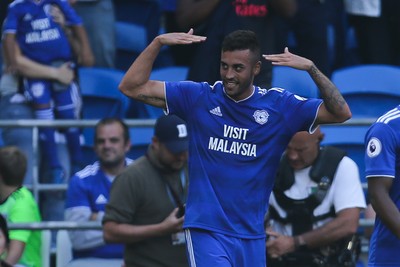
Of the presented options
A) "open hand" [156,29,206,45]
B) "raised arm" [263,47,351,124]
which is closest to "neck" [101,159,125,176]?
"open hand" [156,29,206,45]

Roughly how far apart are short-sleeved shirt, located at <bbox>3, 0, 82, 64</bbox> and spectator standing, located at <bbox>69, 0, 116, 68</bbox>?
0.90m

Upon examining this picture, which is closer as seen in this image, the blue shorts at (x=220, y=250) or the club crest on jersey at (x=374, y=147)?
the club crest on jersey at (x=374, y=147)

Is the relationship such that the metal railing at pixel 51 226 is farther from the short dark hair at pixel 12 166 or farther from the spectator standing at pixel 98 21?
the spectator standing at pixel 98 21

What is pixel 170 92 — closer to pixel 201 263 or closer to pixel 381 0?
pixel 201 263

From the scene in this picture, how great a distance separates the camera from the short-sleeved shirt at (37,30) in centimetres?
992

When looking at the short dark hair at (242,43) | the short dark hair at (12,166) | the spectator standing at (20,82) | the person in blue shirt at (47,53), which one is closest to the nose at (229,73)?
the short dark hair at (242,43)

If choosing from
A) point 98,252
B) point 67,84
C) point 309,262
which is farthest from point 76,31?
point 309,262

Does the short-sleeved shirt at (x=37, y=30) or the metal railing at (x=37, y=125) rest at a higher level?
the short-sleeved shirt at (x=37, y=30)

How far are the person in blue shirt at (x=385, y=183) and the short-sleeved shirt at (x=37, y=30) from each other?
4.00 m

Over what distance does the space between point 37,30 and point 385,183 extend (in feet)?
13.8

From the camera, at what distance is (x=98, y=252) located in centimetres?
888

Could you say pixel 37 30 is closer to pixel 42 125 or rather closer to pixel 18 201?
pixel 42 125

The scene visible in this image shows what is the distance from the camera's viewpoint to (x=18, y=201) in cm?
881

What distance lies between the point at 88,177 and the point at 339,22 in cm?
359
